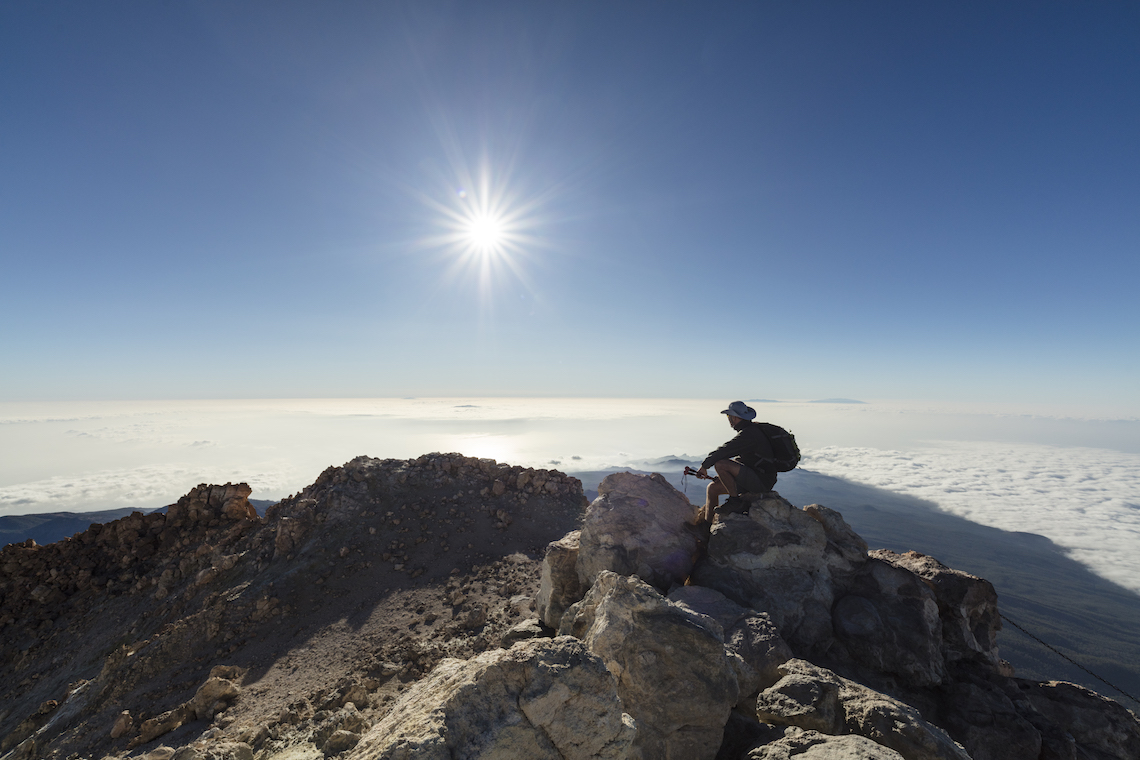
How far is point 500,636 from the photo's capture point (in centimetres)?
873

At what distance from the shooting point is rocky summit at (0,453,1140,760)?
3957 millimetres

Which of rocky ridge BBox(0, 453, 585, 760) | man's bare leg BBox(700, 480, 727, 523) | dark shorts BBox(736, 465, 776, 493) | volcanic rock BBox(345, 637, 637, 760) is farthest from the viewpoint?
man's bare leg BBox(700, 480, 727, 523)

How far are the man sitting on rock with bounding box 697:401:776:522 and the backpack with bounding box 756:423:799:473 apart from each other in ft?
0.27

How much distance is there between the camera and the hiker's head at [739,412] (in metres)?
8.07

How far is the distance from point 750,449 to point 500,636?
6.01m

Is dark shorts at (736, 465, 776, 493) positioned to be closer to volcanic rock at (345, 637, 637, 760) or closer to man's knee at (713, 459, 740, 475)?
man's knee at (713, 459, 740, 475)

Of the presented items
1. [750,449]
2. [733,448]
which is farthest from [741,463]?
[733,448]

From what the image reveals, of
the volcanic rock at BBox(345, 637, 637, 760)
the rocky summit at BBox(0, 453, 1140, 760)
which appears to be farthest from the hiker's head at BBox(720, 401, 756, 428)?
the volcanic rock at BBox(345, 637, 637, 760)

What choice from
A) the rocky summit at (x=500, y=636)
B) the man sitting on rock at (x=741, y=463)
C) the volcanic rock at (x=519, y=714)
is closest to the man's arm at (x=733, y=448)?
the man sitting on rock at (x=741, y=463)

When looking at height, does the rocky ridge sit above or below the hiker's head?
below

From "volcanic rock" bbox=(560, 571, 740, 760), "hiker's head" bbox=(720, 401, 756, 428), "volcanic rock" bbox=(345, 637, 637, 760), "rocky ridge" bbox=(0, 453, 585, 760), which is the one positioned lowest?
"rocky ridge" bbox=(0, 453, 585, 760)

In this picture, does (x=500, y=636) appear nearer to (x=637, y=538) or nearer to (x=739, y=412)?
(x=637, y=538)

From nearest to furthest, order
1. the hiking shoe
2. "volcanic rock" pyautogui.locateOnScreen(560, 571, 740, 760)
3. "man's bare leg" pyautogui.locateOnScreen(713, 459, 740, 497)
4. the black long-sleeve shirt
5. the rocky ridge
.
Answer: "volcanic rock" pyautogui.locateOnScreen(560, 571, 740, 760), the rocky ridge, the black long-sleeve shirt, "man's bare leg" pyautogui.locateOnScreen(713, 459, 740, 497), the hiking shoe

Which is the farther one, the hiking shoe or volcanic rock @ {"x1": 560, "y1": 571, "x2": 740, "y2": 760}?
the hiking shoe
